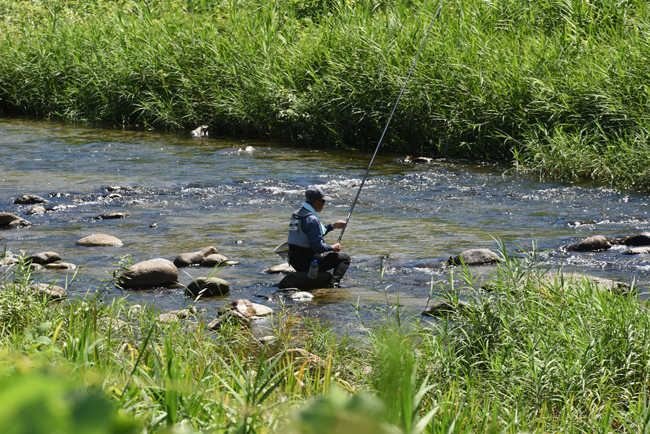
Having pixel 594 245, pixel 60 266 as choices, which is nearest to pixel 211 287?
pixel 60 266

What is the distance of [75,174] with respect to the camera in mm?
11602

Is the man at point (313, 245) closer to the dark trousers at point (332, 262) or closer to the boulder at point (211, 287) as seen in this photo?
the dark trousers at point (332, 262)

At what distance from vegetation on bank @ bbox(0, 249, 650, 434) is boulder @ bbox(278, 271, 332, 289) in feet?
5.86

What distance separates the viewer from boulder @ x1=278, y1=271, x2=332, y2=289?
21.8 ft

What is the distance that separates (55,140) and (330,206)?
23.2 feet

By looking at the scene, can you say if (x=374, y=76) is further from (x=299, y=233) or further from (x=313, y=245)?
(x=313, y=245)

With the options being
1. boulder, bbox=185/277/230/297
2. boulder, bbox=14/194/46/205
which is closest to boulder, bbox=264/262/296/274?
boulder, bbox=185/277/230/297

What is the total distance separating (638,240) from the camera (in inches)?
295

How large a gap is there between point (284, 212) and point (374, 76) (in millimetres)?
4789

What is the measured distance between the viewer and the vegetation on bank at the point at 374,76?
456 inches

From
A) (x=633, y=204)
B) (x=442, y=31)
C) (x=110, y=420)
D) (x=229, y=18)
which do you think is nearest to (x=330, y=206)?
(x=633, y=204)

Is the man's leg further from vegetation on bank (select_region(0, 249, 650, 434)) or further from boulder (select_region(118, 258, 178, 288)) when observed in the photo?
vegetation on bank (select_region(0, 249, 650, 434))

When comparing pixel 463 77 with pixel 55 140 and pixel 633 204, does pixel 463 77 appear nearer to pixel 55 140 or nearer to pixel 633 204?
pixel 633 204

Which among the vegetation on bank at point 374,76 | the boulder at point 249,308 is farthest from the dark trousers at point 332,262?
the vegetation on bank at point 374,76
